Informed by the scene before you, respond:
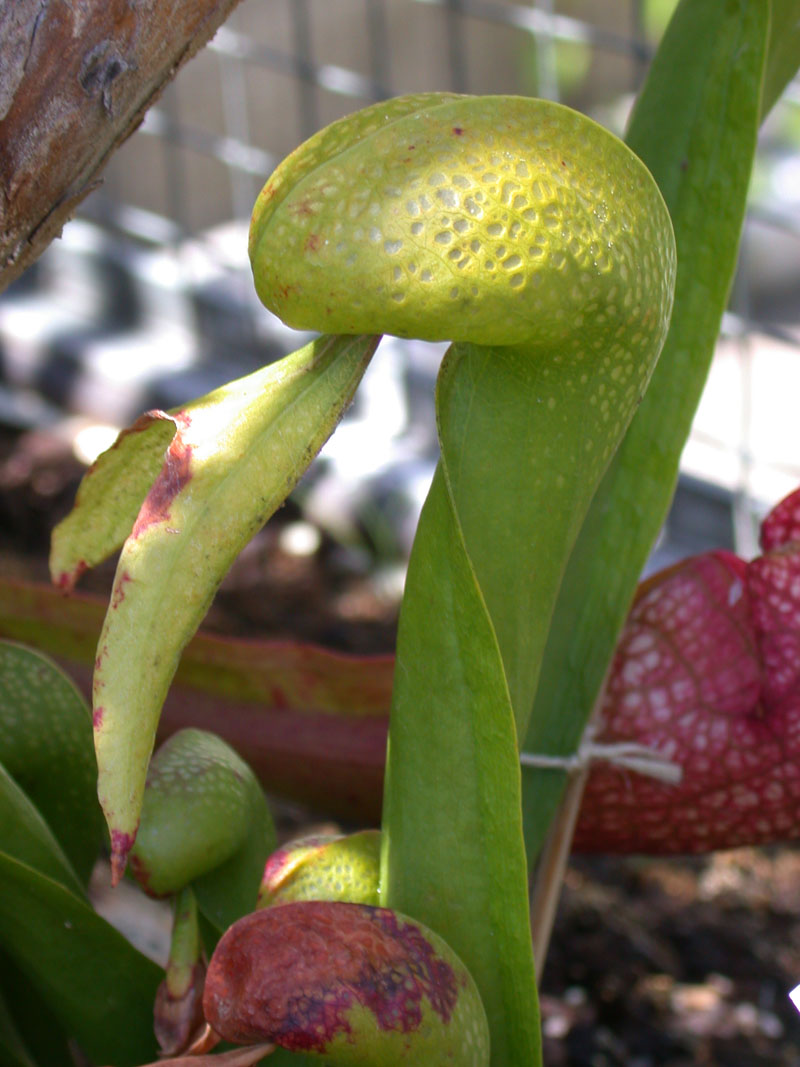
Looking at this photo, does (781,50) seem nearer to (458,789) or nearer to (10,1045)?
(458,789)

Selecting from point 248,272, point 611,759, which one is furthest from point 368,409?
point 611,759

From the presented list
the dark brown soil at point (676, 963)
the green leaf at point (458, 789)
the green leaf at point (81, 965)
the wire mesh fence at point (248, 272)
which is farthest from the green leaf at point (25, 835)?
the wire mesh fence at point (248, 272)

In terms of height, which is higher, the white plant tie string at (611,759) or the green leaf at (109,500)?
the green leaf at (109,500)

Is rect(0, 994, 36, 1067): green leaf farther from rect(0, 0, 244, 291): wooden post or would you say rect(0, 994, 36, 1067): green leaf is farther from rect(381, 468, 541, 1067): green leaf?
rect(0, 0, 244, 291): wooden post

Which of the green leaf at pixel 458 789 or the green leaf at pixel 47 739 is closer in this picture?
the green leaf at pixel 458 789

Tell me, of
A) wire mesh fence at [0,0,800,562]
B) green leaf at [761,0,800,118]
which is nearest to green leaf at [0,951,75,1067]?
green leaf at [761,0,800,118]

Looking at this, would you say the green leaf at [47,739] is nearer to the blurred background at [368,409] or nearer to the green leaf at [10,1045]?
the green leaf at [10,1045]
